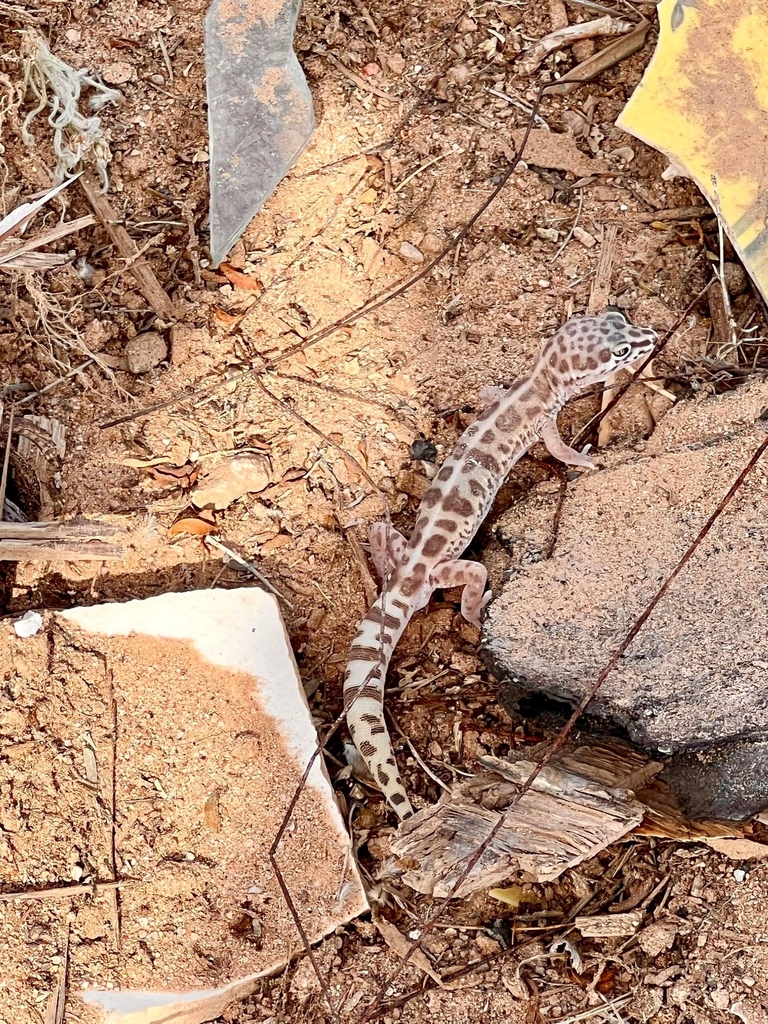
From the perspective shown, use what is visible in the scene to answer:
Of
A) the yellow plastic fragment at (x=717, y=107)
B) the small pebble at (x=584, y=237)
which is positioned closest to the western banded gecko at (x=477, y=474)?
the small pebble at (x=584, y=237)

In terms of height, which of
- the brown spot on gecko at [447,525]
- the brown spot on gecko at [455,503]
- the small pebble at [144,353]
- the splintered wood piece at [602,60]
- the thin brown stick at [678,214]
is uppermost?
the splintered wood piece at [602,60]

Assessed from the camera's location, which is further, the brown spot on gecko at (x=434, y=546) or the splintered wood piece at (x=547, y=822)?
the brown spot on gecko at (x=434, y=546)

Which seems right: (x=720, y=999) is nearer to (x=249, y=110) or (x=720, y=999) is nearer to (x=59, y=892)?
(x=59, y=892)

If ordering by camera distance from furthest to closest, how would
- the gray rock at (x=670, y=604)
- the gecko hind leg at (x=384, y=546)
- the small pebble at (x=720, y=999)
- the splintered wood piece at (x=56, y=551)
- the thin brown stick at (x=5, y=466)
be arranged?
the gecko hind leg at (x=384, y=546) < the thin brown stick at (x=5, y=466) < the splintered wood piece at (x=56, y=551) < the gray rock at (x=670, y=604) < the small pebble at (x=720, y=999)

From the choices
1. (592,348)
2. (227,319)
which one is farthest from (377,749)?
(227,319)

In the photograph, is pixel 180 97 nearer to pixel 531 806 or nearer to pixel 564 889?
pixel 531 806

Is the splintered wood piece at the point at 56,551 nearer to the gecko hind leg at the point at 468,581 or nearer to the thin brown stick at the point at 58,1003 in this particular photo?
the gecko hind leg at the point at 468,581
